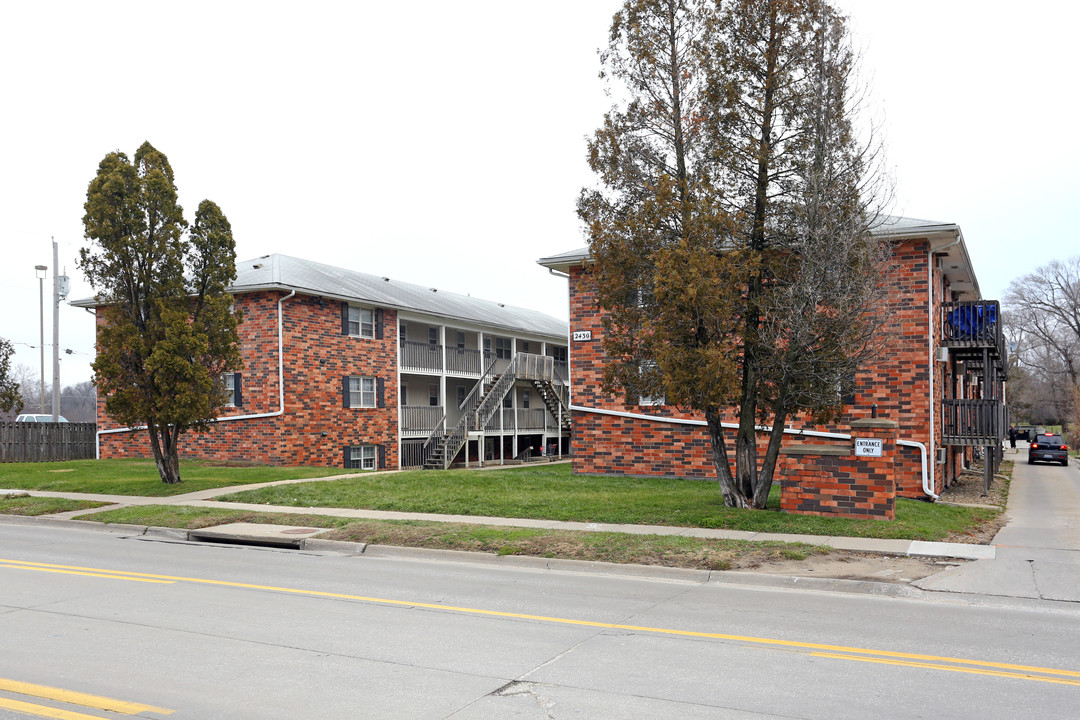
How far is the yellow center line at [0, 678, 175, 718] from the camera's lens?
5.27 meters

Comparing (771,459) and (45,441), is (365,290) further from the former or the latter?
(771,459)

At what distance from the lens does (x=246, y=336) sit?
27.6 metres

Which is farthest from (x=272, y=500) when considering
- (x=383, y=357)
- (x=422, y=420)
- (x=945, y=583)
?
(x=422, y=420)

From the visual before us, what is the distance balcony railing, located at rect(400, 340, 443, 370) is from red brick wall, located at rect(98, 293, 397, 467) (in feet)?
7.53

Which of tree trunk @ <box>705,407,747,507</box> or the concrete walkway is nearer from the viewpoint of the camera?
the concrete walkway

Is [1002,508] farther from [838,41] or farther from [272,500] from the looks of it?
[272,500]

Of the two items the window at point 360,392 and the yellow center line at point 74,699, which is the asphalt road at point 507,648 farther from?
the window at point 360,392

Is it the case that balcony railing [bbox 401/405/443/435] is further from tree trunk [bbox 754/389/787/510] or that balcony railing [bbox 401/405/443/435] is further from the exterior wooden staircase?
tree trunk [bbox 754/389/787/510]

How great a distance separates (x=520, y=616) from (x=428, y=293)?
3462 centimetres

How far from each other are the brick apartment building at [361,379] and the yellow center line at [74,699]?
1774 cm

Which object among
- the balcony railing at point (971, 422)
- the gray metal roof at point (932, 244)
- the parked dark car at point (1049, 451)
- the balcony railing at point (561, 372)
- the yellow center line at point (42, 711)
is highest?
the gray metal roof at point (932, 244)

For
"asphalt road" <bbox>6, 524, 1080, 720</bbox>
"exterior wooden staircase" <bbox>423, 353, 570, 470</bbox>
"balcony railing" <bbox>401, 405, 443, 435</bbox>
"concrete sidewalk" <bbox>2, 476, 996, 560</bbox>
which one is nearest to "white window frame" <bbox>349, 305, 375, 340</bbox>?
"balcony railing" <bbox>401, 405, 443, 435</bbox>

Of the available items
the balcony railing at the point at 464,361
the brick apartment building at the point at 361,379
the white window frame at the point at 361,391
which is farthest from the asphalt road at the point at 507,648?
the balcony railing at the point at 464,361

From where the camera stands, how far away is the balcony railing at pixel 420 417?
33469 mm
